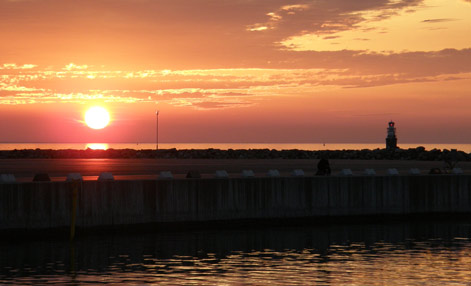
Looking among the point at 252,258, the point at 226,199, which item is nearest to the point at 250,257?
the point at 252,258

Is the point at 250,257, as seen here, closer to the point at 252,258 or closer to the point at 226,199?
the point at 252,258

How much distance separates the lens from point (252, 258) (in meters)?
32.5

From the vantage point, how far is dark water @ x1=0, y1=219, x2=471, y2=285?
27281mm

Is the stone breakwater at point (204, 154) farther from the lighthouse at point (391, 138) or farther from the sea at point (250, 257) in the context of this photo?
the sea at point (250, 257)

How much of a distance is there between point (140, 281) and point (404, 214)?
2413 cm

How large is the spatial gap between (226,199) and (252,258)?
9.47m

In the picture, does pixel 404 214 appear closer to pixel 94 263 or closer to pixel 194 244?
pixel 194 244

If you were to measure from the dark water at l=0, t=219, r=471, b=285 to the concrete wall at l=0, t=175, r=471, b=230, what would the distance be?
100 centimetres

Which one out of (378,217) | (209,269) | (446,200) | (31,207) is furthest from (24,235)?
(446,200)

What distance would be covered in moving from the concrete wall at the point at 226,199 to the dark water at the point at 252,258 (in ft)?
3.28

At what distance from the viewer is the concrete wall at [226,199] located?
120ft

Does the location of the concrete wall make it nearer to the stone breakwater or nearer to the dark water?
the dark water

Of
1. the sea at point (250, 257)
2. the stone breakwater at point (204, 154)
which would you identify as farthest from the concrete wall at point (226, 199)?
the stone breakwater at point (204, 154)

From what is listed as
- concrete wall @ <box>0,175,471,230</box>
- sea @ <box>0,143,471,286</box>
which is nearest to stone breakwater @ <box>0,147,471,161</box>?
concrete wall @ <box>0,175,471,230</box>
